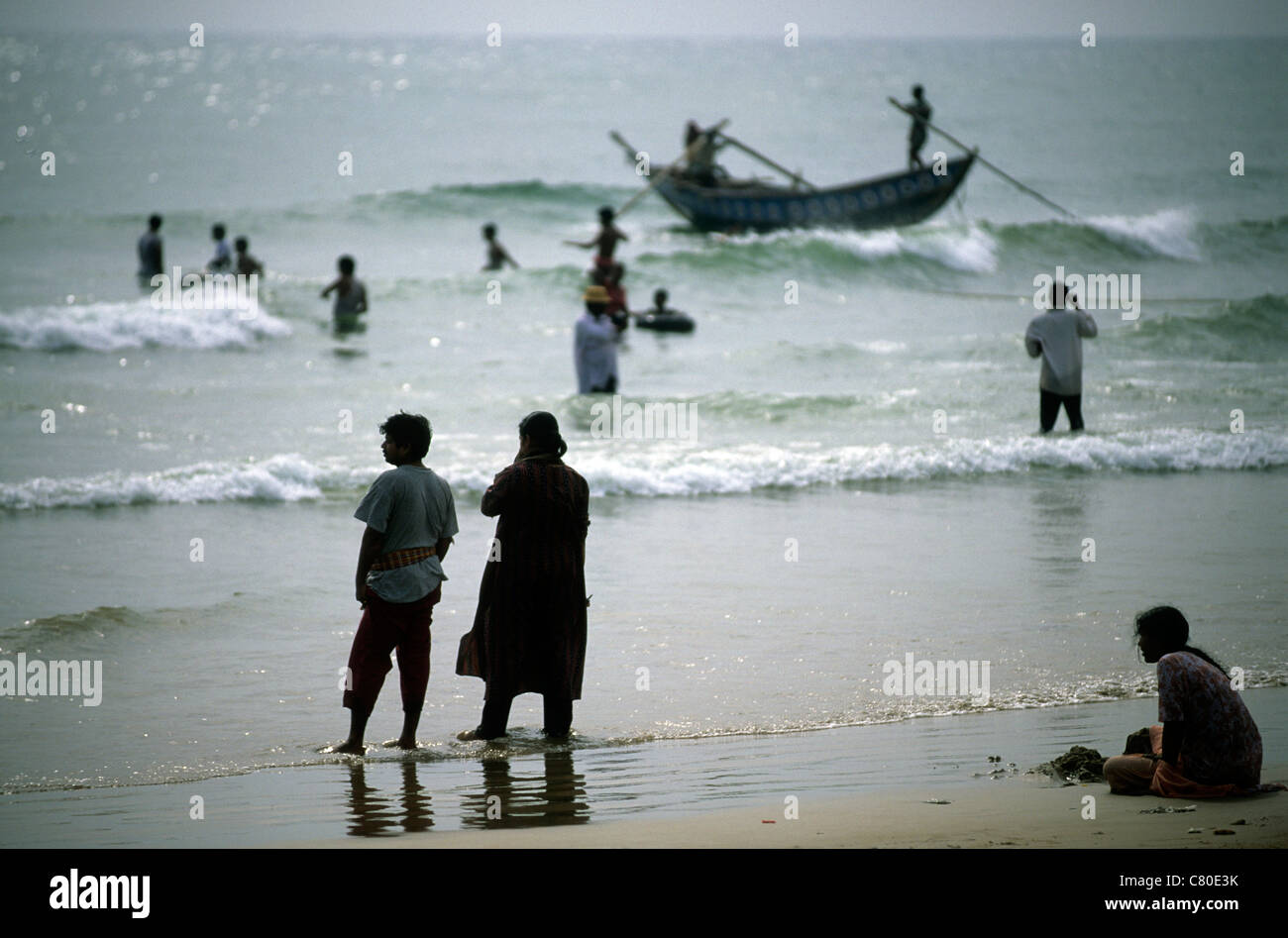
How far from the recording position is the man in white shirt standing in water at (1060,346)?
11.3 metres

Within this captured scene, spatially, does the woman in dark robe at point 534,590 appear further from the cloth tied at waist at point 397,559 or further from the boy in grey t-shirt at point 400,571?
the cloth tied at waist at point 397,559

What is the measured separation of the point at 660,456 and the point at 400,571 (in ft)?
23.2

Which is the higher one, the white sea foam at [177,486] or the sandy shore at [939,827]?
the white sea foam at [177,486]

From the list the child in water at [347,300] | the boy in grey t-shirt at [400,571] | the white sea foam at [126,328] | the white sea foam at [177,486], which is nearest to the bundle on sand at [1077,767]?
the boy in grey t-shirt at [400,571]

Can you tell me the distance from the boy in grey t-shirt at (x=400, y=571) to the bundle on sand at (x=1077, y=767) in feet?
7.71

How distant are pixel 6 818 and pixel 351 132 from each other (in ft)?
185

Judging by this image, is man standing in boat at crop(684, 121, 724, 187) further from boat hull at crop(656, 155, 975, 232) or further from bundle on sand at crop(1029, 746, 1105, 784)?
bundle on sand at crop(1029, 746, 1105, 784)

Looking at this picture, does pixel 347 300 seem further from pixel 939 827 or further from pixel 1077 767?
pixel 939 827

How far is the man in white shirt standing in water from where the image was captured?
11.3 metres

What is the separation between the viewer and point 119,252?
96.0ft

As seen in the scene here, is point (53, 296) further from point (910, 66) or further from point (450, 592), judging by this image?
point (910, 66)

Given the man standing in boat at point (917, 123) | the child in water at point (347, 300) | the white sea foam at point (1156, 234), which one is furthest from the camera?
the white sea foam at point (1156, 234)

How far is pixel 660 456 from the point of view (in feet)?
40.7

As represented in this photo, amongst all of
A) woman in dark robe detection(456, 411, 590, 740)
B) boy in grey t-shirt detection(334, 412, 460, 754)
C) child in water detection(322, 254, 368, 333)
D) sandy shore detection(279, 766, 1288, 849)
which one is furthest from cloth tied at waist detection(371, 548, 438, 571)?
child in water detection(322, 254, 368, 333)
